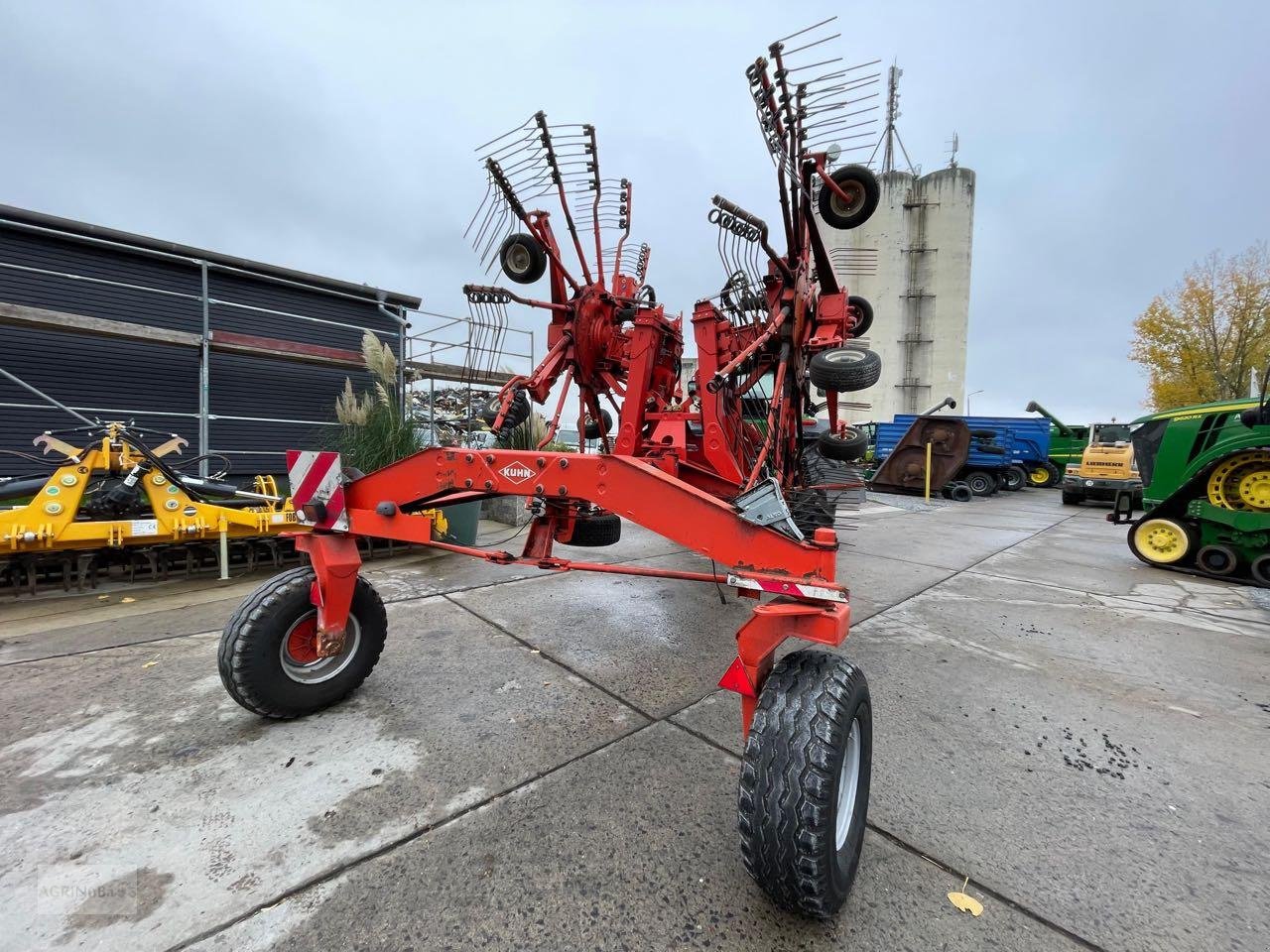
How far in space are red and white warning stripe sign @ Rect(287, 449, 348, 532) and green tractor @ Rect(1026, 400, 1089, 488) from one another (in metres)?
21.8

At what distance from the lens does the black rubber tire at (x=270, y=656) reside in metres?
2.33

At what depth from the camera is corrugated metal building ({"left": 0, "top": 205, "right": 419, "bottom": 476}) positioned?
24.8 feet

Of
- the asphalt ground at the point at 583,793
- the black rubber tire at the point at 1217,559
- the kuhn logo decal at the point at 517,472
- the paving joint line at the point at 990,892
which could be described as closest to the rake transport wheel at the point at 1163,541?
the black rubber tire at the point at 1217,559

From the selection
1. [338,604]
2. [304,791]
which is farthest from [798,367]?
[304,791]

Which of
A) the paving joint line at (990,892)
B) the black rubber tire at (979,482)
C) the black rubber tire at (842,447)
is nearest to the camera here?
the paving joint line at (990,892)

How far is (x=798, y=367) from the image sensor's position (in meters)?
4.07

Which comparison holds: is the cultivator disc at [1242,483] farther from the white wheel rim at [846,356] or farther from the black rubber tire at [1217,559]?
the white wheel rim at [846,356]

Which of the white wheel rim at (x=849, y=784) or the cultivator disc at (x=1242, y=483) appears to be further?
the cultivator disc at (x=1242, y=483)

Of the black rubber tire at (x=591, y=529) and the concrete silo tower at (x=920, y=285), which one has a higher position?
the concrete silo tower at (x=920, y=285)

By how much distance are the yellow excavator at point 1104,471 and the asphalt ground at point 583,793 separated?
11125 mm

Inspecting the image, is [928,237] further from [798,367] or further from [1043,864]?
[1043,864]

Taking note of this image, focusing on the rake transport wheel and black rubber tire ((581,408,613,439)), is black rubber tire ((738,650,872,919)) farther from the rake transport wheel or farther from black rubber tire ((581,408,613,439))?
the rake transport wheel

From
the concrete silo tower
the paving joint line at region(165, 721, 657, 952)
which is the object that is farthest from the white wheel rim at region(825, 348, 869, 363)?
the concrete silo tower

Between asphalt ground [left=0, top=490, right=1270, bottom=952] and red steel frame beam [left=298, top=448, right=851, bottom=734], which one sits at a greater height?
red steel frame beam [left=298, top=448, right=851, bottom=734]
